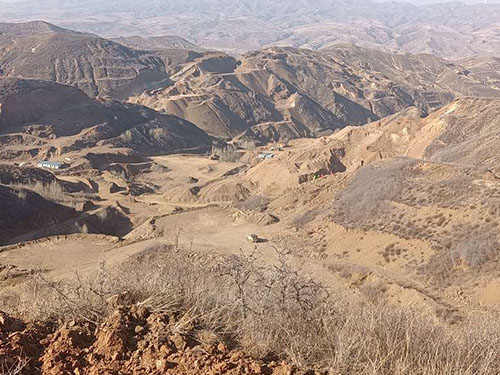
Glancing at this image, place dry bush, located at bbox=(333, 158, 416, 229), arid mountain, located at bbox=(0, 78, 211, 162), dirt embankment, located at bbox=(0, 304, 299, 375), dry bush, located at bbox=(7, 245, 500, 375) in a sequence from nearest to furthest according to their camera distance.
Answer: dirt embankment, located at bbox=(0, 304, 299, 375) < dry bush, located at bbox=(7, 245, 500, 375) < dry bush, located at bbox=(333, 158, 416, 229) < arid mountain, located at bbox=(0, 78, 211, 162)

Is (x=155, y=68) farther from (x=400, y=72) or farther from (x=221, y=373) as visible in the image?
(x=221, y=373)

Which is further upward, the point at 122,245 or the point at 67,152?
the point at 122,245

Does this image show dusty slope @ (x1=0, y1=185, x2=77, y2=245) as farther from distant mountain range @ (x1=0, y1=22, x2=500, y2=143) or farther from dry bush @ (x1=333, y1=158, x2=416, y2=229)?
distant mountain range @ (x1=0, y1=22, x2=500, y2=143)

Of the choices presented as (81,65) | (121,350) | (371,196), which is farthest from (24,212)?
(81,65)

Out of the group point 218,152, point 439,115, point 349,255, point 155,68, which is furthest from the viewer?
point 155,68

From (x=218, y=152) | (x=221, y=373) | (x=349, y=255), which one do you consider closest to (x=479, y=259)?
(x=349, y=255)

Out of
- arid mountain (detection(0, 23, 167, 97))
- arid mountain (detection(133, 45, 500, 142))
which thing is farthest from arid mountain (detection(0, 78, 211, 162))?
arid mountain (detection(0, 23, 167, 97))

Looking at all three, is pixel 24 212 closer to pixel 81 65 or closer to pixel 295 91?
pixel 295 91
